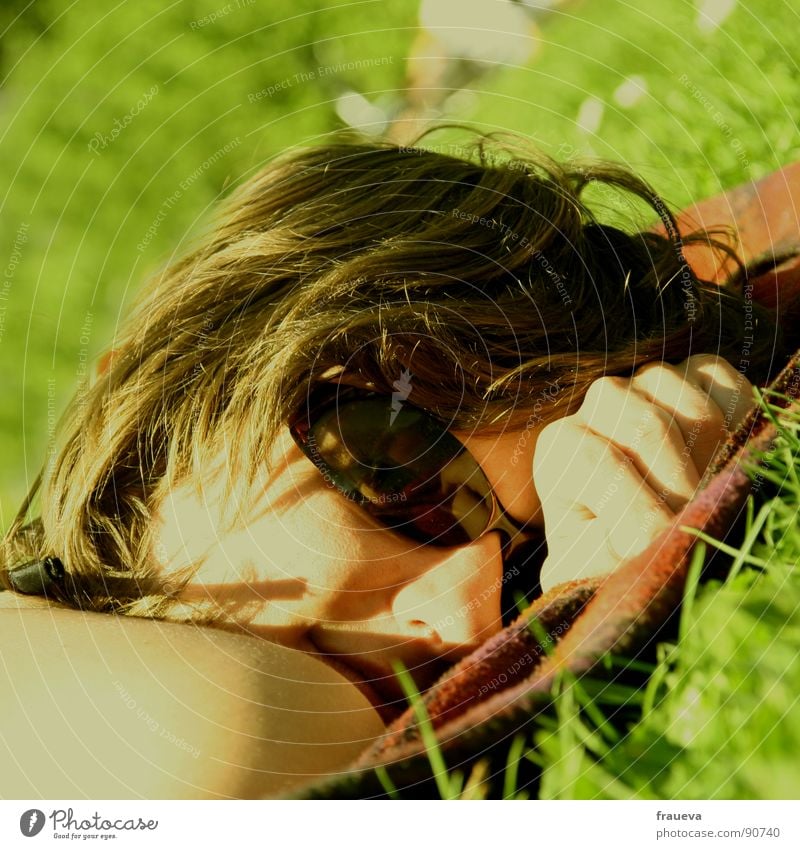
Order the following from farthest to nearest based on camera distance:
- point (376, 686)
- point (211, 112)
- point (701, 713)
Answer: point (211, 112), point (376, 686), point (701, 713)

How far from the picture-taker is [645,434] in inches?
22.1

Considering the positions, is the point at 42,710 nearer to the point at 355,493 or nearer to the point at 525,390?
the point at 355,493

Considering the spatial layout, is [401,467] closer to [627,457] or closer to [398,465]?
[398,465]

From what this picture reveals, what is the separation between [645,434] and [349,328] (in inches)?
9.3

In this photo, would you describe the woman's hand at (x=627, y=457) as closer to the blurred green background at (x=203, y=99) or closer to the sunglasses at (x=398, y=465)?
the sunglasses at (x=398, y=465)

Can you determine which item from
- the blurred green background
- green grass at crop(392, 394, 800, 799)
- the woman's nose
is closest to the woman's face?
the woman's nose

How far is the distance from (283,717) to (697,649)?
0.78 feet

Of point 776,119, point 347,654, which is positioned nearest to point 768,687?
point 347,654

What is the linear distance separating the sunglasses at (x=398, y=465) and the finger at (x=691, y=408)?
0.46 ft

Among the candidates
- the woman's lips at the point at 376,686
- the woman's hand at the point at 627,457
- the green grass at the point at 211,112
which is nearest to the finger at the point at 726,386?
the woman's hand at the point at 627,457

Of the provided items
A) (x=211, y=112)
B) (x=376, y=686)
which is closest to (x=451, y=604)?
(x=376, y=686)

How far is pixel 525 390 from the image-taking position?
2.13 feet

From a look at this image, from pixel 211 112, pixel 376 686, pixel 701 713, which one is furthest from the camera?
pixel 211 112

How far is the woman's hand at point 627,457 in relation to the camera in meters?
0.55
